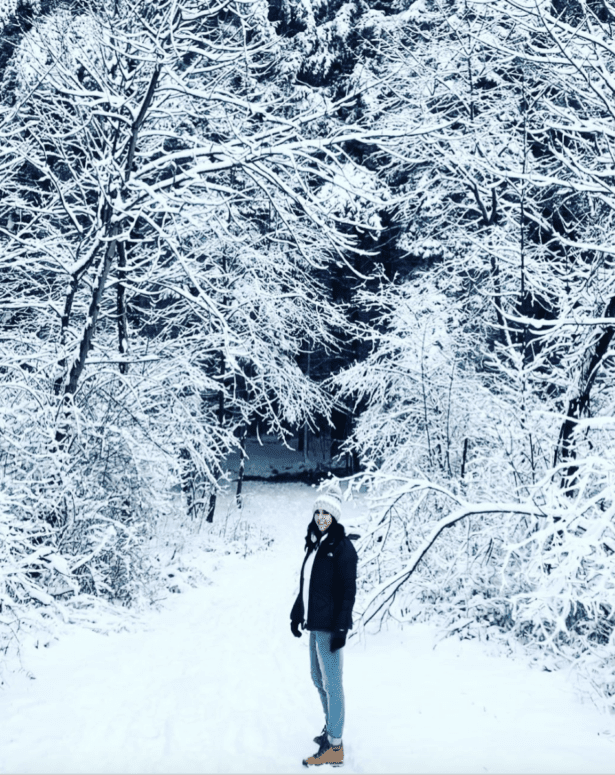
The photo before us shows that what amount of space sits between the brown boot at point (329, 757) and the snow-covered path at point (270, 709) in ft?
0.22

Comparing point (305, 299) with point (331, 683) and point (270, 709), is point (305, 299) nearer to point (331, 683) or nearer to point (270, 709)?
point (270, 709)

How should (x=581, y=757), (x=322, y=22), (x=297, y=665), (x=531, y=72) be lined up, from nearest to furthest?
(x=581, y=757) < (x=297, y=665) < (x=531, y=72) < (x=322, y=22)

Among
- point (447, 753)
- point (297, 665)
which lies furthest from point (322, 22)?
point (447, 753)

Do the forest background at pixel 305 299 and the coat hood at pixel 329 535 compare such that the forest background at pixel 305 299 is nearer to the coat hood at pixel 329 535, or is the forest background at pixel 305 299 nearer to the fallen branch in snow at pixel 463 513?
the fallen branch in snow at pixel 463 513

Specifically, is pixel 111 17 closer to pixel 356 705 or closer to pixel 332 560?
pixel 332 560

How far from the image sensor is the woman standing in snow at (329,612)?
406 cm

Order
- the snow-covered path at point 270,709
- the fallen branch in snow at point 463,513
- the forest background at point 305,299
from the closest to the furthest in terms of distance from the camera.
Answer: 1. the snow-covered path at point 270,709
2. the fallen branch in snow at point 463,513
3. the forest background at point 305,299

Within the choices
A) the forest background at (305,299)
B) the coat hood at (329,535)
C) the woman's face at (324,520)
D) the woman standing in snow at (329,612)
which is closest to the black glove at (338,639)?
the woman standing in snow at (329,612)

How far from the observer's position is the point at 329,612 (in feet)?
13.6

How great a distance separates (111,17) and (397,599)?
7276mm

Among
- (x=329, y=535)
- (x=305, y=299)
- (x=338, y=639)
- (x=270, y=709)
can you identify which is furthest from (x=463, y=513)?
(x=305, y=299)

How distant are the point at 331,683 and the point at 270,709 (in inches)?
51.7

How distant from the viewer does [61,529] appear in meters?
6.93

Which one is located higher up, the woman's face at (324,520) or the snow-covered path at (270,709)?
the woman's face at (324,520)
